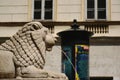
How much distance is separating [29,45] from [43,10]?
16.6 m

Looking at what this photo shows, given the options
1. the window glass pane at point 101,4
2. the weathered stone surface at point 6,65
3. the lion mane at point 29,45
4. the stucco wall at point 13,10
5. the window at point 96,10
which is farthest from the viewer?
the stucco wall at point 13,10


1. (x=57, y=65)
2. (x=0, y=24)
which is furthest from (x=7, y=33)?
(x=57, y=65)

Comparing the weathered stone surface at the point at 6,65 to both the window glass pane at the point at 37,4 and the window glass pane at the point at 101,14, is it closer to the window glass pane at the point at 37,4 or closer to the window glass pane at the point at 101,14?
the window glass pane at the point at 101,14

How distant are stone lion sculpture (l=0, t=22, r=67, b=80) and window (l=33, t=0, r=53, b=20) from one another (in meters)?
16.4

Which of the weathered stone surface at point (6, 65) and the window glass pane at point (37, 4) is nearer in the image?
the weathered stone surface at point (6, 65)

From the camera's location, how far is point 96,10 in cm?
2441

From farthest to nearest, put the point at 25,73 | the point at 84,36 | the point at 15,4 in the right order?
the point at 15,4
the point at 84,36
the point at 25,73

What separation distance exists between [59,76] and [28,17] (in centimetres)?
1691

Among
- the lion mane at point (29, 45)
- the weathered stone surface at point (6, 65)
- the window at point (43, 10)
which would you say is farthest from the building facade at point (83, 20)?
the weathered stone surface at point (6, 65)

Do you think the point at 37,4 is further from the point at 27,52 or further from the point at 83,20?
the point at 27,52

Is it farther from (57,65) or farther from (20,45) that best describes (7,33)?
(20,45)

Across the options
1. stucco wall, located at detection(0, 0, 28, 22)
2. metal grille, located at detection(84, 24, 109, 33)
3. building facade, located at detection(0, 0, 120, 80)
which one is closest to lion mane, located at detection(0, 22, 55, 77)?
building facade, located at detection(0, 0, 120, 80)

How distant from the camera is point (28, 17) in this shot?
81.0ft

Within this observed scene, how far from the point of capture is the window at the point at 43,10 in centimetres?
2459
